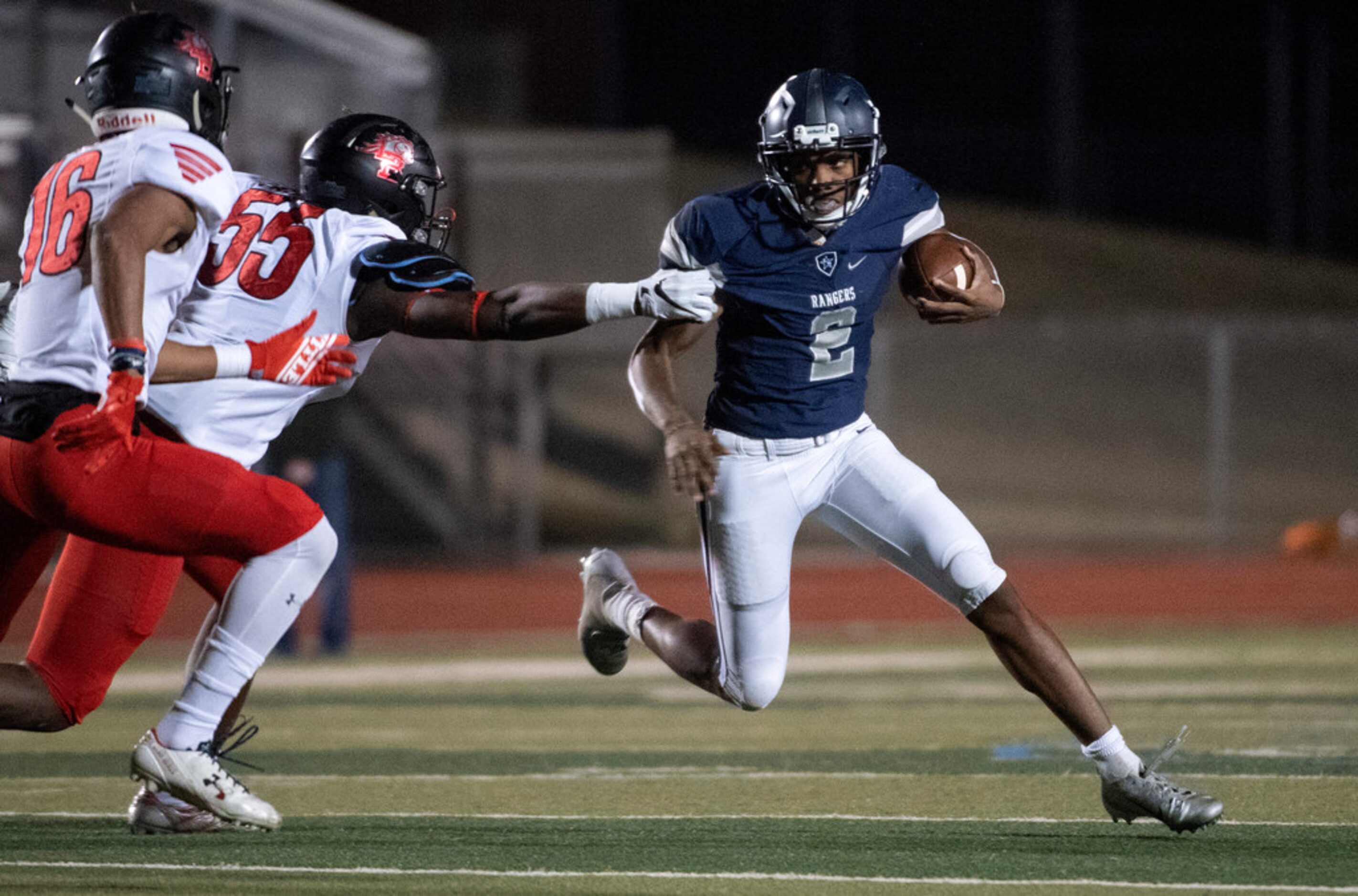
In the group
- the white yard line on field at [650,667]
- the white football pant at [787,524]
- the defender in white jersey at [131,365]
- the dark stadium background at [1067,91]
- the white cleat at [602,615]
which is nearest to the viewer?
the defender in white jersey at [131,365]

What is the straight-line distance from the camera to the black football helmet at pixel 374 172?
16.3 ft

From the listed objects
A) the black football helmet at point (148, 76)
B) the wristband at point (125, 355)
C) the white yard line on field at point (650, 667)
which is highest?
the black football helmet at point (148, 76)

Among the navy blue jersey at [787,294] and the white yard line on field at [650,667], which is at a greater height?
the navy blue jersey at [787,294]

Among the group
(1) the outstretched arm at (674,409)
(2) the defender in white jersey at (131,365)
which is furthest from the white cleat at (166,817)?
(1) the outstretched arm at (674,409)

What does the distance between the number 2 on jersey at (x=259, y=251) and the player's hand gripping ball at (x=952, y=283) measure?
1574mm

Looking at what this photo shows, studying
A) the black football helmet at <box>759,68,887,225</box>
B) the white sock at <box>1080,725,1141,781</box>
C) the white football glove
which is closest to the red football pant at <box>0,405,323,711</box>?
the white football glove

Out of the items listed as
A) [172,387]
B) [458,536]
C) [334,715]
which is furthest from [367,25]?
[172,387]

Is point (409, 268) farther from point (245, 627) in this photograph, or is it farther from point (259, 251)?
point (245, 627)

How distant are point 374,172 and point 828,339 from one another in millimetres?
1297

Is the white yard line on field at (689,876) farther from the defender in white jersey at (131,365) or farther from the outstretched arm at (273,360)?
the outstretched arm at (273,360)

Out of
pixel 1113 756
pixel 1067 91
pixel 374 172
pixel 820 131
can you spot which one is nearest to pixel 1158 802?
pixel 1113 756

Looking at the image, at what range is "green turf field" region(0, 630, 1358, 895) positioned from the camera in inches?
165

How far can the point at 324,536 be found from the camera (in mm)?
4566

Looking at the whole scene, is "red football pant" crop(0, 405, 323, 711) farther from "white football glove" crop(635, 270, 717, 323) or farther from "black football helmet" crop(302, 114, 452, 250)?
"white football glove" crop(635, 270, 717, 323)
